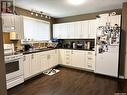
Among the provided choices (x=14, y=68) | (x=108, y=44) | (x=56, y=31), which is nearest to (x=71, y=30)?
(x=56, y=31)

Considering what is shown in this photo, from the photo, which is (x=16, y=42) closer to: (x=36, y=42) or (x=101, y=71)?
(x=36, y=42)

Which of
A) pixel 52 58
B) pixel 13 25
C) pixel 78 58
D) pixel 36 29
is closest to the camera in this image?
pixel 13 25

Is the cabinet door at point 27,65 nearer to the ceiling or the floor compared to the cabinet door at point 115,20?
nearer to the floor

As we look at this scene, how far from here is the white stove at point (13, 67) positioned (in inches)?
107

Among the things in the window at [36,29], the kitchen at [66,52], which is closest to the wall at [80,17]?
the kitchen at [66,52]

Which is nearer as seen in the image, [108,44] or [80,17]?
[108,44]

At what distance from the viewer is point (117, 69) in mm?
3377

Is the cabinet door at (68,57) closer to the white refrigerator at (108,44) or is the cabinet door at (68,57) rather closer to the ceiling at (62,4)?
the white refrigerator at (108,44)

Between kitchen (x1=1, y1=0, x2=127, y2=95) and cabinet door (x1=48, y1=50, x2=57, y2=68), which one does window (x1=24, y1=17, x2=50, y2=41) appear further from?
cabinet door (x1=48, y1=50, x2=57, y2=68)

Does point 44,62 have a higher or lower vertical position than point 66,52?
lower

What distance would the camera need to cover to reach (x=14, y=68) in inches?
114

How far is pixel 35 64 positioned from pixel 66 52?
62.5 inches

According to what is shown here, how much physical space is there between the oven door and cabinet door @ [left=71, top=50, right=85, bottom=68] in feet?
7.27

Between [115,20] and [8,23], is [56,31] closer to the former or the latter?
[8,23]
